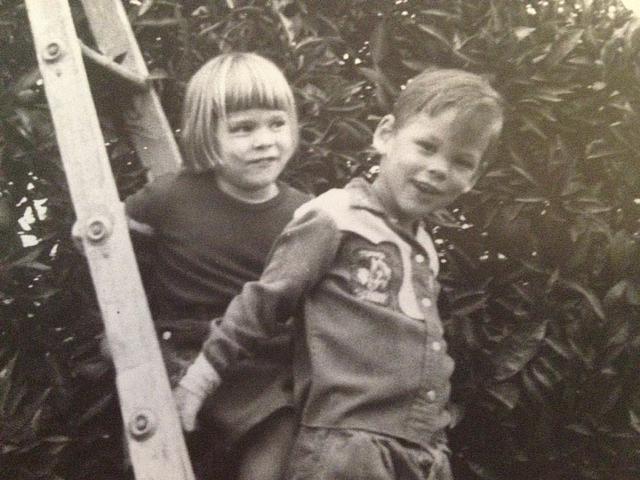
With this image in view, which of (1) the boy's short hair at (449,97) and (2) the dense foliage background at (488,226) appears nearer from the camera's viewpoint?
(1) the boy's short hair at (449,97)

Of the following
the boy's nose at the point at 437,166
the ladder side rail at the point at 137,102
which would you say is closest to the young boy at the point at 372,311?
the boy's nose at the point at 437,166

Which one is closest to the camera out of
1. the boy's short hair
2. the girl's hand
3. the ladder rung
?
the girl's hand

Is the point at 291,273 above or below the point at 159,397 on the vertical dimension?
above

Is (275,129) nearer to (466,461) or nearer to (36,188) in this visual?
(36,188)

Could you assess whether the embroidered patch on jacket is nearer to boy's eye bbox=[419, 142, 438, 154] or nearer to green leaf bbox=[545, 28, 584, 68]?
boy's eye bbox=[419, 142, 438, 154]

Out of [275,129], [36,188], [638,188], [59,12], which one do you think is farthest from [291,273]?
[638,188]

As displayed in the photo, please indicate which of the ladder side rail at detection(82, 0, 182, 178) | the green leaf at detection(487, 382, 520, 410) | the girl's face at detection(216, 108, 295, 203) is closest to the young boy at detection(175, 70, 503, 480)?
the girl's face at detection(216, 108, 295, 203)

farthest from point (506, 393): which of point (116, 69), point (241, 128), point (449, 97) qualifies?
point (116, 69)

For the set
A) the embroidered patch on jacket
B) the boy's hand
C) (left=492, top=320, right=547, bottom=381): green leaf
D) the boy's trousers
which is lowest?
(left=492, top=320, right=547, bottom=381): green leaf

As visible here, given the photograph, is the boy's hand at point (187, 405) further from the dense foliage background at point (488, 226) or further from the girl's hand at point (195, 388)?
the dense foliage background at point (488, 226)
